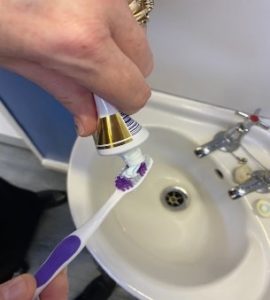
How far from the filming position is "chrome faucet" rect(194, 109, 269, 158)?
1.79ft

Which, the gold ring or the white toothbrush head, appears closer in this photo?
the gold ring

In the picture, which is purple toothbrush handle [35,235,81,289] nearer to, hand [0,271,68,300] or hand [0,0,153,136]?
hand [0,271,68,300]

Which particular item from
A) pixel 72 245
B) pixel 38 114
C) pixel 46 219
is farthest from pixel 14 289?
pixel 46 219

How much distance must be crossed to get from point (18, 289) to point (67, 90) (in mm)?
191

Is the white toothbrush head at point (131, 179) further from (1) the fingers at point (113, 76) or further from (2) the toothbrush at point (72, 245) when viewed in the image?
(1) the fingers at point (113, 76)

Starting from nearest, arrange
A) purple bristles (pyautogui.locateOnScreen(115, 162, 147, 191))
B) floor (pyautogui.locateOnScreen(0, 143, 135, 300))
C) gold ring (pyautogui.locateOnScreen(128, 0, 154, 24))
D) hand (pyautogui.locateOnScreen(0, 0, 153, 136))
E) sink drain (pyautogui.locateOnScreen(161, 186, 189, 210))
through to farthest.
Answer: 1. hand (pyautogui.locateOnScreen(0, 0, 153, 136))
2. gold ring (pyautogui.locateOnScreen(128, 0, 154, 24))
3. purple bristles (pyautogui.locateOnScreen(115, 162, 147, 191))
4. sink drain (pyautogui.locateOnScreen(161, 186, 189, 210))
5. floor (pyautogui.locateOnScreen(0, 143, 135, 300))

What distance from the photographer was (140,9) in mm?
365

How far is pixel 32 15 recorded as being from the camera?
241mm

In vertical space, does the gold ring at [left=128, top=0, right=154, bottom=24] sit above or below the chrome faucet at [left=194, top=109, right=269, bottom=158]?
above

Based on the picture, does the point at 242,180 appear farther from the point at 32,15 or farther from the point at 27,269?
the point at 27,269

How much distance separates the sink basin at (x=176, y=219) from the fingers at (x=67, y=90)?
0.21m

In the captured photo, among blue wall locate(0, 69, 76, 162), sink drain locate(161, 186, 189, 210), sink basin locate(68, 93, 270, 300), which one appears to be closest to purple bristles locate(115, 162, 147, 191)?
sink basin locate(68, 93, 270, 300)

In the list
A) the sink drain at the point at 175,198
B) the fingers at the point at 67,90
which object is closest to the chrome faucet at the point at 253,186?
the sink drain at the point at 175,198

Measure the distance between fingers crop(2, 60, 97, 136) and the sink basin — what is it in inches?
8.1
